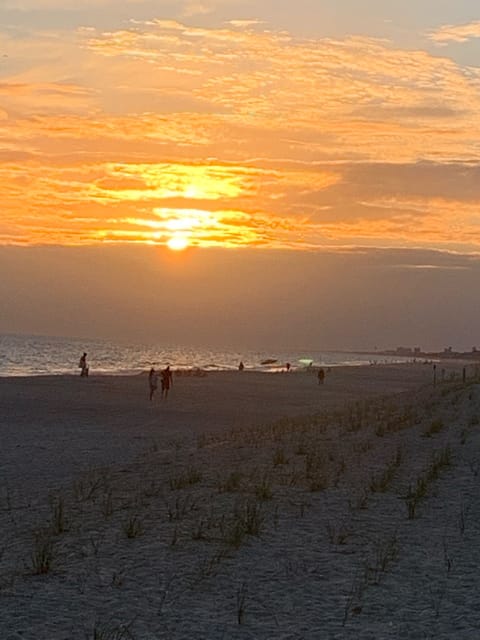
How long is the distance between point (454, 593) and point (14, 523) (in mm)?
5771

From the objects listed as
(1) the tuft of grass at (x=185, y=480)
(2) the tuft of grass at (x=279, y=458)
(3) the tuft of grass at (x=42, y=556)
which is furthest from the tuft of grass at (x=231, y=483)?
(3) the tuft of grass at (x=42, y=556)

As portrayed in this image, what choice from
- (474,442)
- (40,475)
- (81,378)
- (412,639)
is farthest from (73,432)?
(81,378)

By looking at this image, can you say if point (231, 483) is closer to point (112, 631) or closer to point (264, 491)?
point (264, 491)

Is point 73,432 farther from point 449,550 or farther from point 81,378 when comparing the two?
point 81,378

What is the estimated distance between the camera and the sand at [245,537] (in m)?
7.36

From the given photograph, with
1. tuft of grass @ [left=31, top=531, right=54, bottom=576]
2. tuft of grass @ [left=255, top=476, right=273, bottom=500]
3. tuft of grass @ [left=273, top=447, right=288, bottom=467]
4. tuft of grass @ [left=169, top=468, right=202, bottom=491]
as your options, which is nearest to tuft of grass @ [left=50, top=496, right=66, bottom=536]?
tuft of grass @ [left=31, top=531, right=54, bottom=576]

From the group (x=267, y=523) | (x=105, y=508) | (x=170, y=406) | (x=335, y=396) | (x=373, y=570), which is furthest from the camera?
(x=335, y=396)

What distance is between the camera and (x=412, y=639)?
6871mm

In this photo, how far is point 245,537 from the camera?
10258 millimetres

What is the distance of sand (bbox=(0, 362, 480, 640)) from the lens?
24.2ft

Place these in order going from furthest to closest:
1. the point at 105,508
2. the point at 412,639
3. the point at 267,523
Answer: the point at 105,508
the point at 267,523
the point at 412,639

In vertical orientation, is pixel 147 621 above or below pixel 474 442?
below

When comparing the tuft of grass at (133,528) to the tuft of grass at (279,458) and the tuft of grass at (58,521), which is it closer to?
the tuft of grass at (58,521)

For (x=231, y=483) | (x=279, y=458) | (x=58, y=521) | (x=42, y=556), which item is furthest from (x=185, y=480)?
(x=42, y=556)
